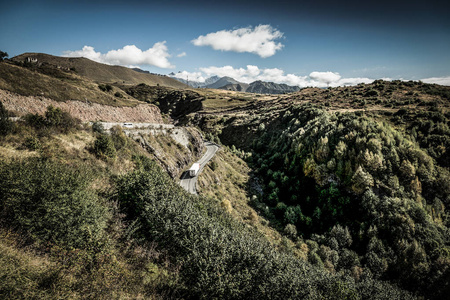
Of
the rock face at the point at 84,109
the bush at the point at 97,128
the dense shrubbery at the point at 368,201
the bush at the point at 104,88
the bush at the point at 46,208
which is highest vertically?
the bush at the point at 104,88

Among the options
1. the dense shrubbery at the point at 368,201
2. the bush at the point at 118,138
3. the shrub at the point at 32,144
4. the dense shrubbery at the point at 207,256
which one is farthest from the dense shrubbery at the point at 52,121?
the dense shrubbery at the point at 368,201

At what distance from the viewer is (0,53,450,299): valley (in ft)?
30.9

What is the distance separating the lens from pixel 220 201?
33.0 metres

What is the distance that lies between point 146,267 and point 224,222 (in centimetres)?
1099

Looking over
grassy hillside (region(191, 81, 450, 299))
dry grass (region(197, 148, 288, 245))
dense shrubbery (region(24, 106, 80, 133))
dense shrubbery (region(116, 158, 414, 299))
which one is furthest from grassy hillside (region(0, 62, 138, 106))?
grassy hillside (region(191, 81, 450, 299))

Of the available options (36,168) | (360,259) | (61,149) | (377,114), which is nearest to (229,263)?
(36,168)

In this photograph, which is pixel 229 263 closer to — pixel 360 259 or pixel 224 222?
pixel 224 222

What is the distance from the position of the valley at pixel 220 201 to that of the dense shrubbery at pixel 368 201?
216 mm

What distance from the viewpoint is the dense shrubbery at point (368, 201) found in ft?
86.2

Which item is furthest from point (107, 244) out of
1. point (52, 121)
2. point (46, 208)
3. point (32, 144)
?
point (52, 121)

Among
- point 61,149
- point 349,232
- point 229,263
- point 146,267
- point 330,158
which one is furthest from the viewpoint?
point 330,158

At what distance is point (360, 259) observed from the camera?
28297 mm

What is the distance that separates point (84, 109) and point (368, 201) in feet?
185

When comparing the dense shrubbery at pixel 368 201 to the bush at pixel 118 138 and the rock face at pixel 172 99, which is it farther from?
the rock face at pixel 172 99
